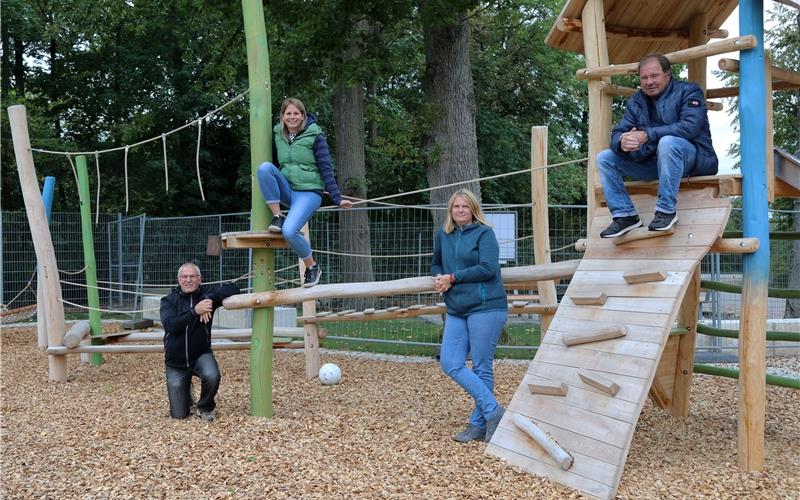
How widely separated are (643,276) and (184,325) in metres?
3.32

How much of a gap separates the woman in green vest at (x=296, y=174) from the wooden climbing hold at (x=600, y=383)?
2.17 meters

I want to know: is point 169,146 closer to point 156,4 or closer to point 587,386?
point 156,4

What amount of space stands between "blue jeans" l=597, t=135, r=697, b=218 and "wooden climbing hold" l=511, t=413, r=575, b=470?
1455 millimetres

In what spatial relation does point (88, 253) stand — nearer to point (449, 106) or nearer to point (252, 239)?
point (252, 239)

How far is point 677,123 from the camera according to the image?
4.61 metres

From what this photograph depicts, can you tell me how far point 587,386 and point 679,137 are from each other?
162 cm

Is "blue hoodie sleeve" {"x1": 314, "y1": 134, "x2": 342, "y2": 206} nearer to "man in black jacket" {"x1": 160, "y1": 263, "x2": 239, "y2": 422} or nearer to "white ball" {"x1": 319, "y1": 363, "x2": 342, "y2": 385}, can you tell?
"man in black jacket" {"x1": 160, "y1": 263, "x2": 239, "y2": 422}


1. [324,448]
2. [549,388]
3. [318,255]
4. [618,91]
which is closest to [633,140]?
[618,91]

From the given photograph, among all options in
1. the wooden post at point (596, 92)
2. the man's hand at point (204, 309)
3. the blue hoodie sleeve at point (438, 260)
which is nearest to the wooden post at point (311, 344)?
the man's hand at point (204, 309)

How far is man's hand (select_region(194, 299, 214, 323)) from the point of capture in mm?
5457

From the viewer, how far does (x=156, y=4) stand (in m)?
12.3

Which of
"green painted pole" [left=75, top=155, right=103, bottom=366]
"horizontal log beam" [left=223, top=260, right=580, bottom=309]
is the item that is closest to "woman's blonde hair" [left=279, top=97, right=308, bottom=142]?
"horizontal log beam" [left=223, top=260, right=580, bottom=309]

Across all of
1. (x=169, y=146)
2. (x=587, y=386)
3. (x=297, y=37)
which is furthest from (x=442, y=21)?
(x=169, y=146)

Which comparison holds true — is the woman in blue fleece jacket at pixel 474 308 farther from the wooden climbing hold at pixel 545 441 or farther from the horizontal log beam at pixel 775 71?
the horizontal log beam at pixel 775 71
